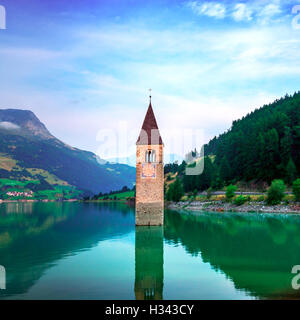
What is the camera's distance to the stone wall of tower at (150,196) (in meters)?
38.3

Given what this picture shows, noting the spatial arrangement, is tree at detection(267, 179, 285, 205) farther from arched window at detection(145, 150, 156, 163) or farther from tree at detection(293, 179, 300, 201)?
arched window at detection(145, 150, 156, 163)

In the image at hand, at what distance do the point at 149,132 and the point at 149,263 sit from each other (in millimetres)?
19878

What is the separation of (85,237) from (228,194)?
45067mm

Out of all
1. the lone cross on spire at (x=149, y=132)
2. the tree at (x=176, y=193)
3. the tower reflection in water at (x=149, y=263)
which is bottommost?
the tower reflection in water at (x=149, y=263)

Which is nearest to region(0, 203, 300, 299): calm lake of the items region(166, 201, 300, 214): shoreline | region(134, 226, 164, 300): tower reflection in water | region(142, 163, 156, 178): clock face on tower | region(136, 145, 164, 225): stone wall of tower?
region(134, 226, 164, 300): tower reflection in water

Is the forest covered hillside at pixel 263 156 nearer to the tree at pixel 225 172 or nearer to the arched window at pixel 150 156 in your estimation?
the tree at pixel 225 172

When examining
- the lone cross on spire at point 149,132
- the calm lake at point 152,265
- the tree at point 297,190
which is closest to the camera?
the calm lake at point 152,265

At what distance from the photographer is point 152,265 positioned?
2275cm

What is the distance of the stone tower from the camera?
38.4 meters

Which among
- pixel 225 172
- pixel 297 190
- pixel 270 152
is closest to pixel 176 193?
pixel 225 172

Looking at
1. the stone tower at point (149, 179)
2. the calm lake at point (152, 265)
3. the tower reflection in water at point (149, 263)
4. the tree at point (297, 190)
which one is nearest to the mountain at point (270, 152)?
the tree at point (297, 190)

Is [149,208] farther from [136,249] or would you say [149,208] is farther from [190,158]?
[190,158]

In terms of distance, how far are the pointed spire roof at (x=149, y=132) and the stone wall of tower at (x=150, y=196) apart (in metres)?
1.81
